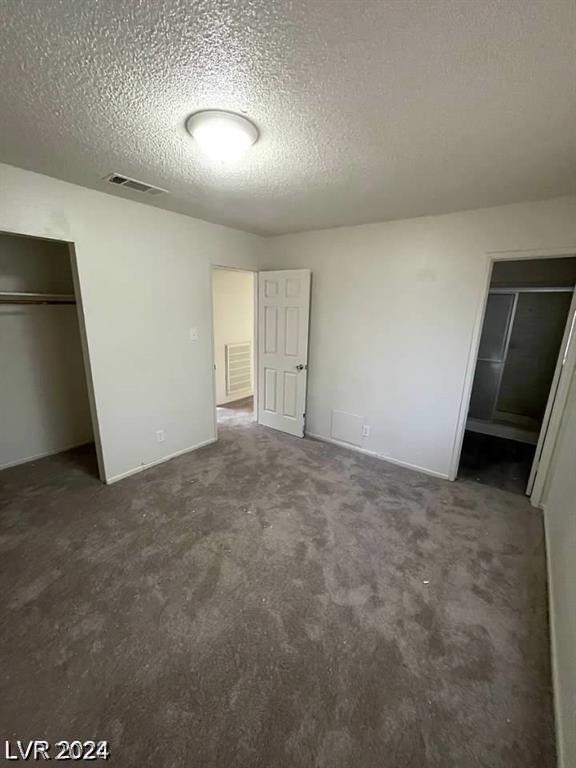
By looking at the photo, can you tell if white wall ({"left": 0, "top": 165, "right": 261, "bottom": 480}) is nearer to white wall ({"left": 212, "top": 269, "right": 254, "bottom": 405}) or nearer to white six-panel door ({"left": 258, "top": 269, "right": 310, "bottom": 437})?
white six-panel door ({"left": 258, "top": 269, "right": 310, "bottom": 437})

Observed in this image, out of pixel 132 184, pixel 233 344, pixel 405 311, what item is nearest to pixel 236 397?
pixel 233 344

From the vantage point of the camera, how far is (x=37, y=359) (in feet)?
9.96

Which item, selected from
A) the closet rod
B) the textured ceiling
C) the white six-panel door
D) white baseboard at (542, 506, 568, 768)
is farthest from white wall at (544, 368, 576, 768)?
the closet rod

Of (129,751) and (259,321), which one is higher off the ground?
(259,321)

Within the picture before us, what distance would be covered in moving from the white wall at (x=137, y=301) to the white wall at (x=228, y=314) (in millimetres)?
1110

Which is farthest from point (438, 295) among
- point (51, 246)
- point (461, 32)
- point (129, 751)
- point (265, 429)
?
point (51, 246)

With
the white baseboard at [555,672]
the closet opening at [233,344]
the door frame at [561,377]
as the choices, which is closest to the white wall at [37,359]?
the closet opening at [233,344]

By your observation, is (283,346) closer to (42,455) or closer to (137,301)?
(137,301)

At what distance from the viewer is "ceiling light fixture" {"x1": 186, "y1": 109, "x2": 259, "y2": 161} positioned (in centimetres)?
138

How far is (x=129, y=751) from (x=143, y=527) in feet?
4.05

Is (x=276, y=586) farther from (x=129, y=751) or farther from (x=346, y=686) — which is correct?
(x=129, y=751)

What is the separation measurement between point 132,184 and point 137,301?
89 centimetres

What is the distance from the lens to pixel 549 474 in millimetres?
2502

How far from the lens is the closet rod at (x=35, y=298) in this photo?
2688 mm
